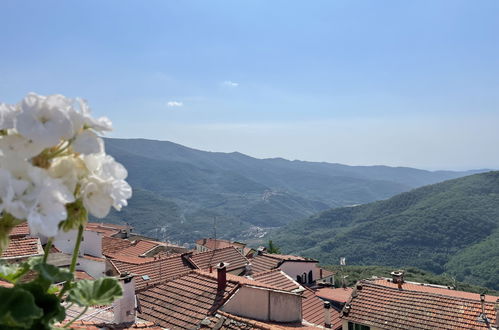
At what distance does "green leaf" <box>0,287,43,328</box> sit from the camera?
139cm

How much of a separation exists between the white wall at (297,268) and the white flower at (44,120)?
110 ft

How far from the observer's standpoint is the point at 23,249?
11.1m

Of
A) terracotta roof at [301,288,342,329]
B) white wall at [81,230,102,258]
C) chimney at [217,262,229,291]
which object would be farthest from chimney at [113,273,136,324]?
white wall at [81,230,102,258]

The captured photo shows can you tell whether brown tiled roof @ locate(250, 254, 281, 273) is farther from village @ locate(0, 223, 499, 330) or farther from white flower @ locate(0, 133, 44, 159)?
white flower @ locate(0, 133, 44, 159)

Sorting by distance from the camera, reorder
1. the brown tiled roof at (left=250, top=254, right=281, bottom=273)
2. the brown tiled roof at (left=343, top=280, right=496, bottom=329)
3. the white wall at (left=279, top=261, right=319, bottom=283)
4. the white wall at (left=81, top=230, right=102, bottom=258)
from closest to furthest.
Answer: the brown tiled roof at (left=343, top=280, right=496, bottom=329) < the white wall at (left=81, top=230, right=102, bottom=258) < the brown tiled roof at (left=250, top=254, right=281, bottom=273) < the white wall at (left=279, top=261, right=319, bottom=283)

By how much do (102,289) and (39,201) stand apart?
51 cm

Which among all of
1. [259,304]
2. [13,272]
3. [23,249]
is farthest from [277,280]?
[13,272]

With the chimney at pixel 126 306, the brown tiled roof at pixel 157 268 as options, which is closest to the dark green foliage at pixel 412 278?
the brown tiled roof at pixel 157 268

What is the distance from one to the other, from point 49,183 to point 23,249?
36.8 feet

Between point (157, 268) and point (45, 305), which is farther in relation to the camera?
point (157, 268)

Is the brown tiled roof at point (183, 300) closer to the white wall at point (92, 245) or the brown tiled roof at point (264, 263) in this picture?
the white wall at point (92, 245)

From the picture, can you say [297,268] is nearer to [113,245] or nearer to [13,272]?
[113,245]

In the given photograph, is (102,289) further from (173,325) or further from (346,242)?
(346,242)

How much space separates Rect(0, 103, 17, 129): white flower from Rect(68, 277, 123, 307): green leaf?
682 mm
